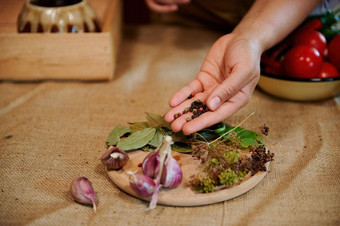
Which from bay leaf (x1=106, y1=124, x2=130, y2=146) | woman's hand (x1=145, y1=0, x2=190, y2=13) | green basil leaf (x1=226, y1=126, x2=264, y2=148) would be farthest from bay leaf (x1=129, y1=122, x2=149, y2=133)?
woman's hand (x1=145, y1=0, x2=190, y2=13)

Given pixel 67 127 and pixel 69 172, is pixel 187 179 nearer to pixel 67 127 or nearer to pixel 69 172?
pixel 69 172

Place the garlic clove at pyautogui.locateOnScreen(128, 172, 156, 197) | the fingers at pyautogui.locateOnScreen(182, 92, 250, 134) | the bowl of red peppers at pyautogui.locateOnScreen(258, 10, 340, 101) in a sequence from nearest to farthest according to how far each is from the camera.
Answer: the garlic clove at pyautogui.locateOnScreen(128, 172, 156, 197) < the fingers at pyautogui.locateOnScreen(182, 92, 250, 134) < the bowl of red peppers at pyautogui.locateOnScreen(258, 10, 340, 101)

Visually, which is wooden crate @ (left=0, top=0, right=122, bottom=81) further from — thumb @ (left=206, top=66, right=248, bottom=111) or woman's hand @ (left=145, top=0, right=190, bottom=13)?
thumb @ (left=206, top=66, right=248, bottom=111)

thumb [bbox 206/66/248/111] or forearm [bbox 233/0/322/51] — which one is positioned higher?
forearm [bbox 233/0/322/51]

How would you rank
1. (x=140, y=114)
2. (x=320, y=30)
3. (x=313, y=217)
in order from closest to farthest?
1. (x=313, y=217)
2. (x=140, y=114)
3. (x=320, y=30)

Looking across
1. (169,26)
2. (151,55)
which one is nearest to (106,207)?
(151,55)

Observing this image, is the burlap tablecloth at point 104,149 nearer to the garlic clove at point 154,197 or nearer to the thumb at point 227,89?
the garlic clove at point 154,197
